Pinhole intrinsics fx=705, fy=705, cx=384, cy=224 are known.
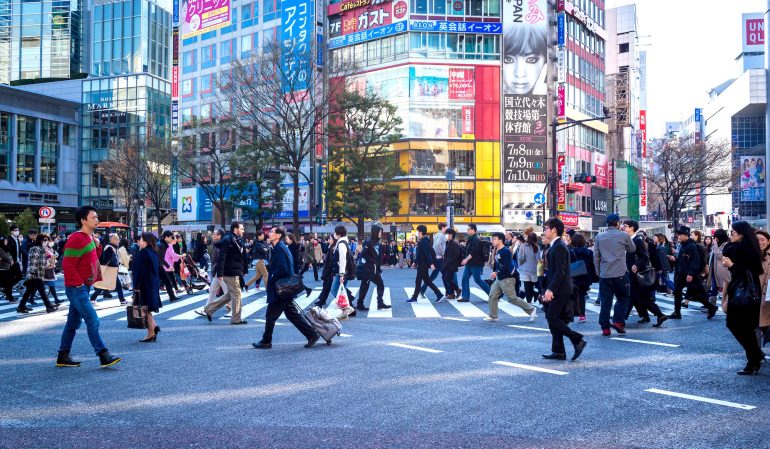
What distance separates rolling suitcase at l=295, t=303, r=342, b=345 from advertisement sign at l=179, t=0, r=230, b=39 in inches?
2232

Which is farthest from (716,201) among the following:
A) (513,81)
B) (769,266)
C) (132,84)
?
(769,266)

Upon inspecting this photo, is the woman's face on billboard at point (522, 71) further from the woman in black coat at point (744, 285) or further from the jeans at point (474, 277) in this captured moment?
the woman in black coat at point (744, 285)

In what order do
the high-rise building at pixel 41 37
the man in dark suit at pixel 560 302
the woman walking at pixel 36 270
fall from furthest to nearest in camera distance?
the high-rise building at pixel 41 37
the woman walking at pixel 36 270
the man in dark suit at pixel 560 302

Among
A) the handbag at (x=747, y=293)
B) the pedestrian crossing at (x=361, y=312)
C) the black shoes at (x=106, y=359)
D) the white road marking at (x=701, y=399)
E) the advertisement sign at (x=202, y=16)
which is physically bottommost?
the pedestrian crossing at (x=361, y=312)

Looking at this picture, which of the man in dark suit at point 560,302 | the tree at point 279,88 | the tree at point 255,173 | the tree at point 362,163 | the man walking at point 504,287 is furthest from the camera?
the tree at point 362,163

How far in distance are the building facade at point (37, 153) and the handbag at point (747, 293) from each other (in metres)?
59.3

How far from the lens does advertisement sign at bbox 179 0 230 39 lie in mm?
61722

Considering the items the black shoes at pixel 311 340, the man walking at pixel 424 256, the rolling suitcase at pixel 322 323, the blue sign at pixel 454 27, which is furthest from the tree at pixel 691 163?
the black shoes at pixel 311 340

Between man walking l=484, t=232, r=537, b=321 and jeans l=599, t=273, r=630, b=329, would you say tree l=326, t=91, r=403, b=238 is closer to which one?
man walking l=484, t=232, r=537, b=321

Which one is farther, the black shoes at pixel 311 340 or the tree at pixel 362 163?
the tree at pixel 362 163

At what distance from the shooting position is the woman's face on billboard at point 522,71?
50375 millimetres

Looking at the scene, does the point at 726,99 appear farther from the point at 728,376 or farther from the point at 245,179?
the point at 728,376

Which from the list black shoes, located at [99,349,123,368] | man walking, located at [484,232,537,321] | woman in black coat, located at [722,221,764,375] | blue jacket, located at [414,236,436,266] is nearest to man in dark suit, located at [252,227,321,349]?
black shoes, located at [99,349,123,368]

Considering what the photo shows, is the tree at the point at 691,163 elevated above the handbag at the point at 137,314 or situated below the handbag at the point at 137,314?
above
